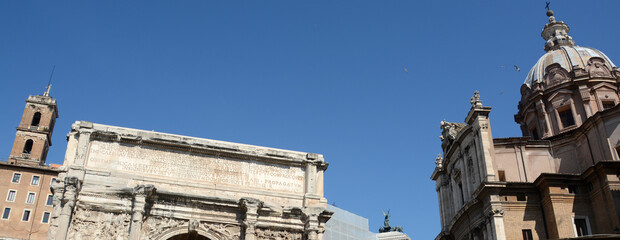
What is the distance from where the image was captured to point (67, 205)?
66.0ft

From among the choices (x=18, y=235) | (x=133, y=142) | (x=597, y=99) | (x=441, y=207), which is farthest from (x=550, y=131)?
(x=18, y=235)

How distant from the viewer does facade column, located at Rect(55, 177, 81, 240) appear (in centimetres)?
1964

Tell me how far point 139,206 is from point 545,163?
22311 millimetres

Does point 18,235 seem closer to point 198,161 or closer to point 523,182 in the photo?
point 198,161

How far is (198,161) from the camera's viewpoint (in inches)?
904

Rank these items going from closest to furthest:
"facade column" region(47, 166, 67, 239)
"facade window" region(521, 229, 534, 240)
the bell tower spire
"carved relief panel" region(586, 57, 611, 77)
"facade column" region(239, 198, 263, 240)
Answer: "facade column" region(47, 166, 67, 239) < "facade column" region(239, 198, 263, 240) < "facade window" region(521, 229, 534, 240) < "carved relief panel" region(586, 57, 611, 77) < the bell tower spire

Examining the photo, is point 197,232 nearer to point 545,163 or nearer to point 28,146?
point 545,163

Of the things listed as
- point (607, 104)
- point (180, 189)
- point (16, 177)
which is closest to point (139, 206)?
point (180, 189)

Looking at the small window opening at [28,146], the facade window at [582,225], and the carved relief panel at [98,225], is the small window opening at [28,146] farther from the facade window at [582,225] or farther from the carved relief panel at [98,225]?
the facade window at [582,225]

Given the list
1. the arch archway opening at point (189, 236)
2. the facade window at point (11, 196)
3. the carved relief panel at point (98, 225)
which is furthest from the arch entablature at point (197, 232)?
the facade window at point (11, 196)

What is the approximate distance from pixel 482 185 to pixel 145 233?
54.9 feet

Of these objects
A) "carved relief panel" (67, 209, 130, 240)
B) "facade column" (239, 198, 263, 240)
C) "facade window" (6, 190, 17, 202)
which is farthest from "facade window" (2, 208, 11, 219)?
"facade column" (239, 198, 263, 240)

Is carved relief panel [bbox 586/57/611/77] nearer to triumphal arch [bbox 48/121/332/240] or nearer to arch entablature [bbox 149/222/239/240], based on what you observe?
triumphal arch [bbox 48/121/332/240]

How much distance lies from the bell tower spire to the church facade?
1.45 meters
